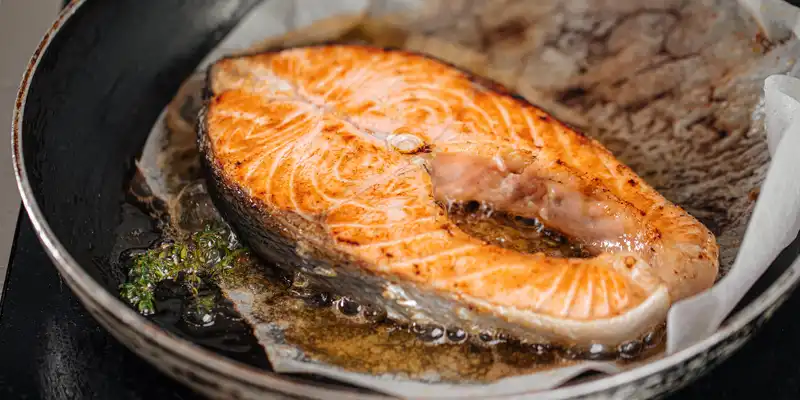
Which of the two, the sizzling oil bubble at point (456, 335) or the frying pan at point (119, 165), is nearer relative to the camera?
the frying pan at point (119, 165)

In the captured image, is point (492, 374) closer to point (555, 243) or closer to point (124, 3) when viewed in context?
point (555, 243)

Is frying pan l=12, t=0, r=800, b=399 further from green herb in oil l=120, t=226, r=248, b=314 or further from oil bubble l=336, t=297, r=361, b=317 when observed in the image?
oil bubble l=336, t=297, r=361, b=317

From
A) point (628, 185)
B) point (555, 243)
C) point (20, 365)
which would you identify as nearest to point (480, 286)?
point (555, 243)

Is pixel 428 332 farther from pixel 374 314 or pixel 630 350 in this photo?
pixel 630 350

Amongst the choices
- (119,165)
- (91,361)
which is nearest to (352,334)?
(91,361)

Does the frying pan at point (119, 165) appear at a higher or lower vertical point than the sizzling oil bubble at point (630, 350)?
higher

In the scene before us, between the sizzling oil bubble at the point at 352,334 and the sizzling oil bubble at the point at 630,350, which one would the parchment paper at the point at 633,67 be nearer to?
the sizzling oil bubble at the point at 352,334

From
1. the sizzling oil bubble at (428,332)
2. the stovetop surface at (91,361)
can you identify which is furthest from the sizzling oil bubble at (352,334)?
the stovetop surface at (91,361)
